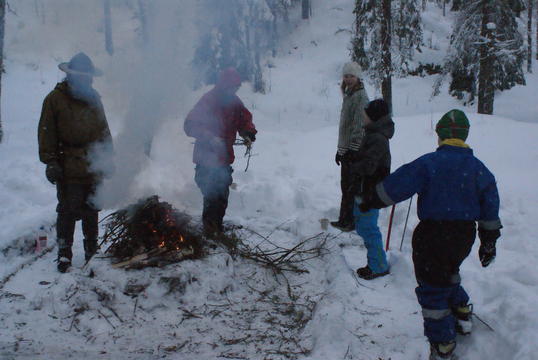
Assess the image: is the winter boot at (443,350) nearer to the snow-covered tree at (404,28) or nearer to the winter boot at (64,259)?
the winter boot at (64,259)

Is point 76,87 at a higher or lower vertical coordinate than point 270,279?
higher

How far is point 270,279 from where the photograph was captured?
454 centimetres

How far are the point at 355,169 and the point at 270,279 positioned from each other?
154cm

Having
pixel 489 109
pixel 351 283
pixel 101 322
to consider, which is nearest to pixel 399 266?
pixel 351 283

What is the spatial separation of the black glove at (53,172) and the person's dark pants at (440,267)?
3.62 m

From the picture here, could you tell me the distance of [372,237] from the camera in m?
4.32

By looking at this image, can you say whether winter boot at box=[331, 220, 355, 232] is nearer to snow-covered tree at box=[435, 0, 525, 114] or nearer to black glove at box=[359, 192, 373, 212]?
black glove at box=[359, 192, 373, 212]

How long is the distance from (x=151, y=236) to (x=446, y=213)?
3056 mm

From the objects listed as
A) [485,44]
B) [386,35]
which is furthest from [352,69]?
[485,44]

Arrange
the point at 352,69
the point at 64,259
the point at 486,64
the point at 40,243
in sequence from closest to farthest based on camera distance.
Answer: the point at 64,259 < the point at 40,243 < the point at 352,69 < the point at 486,64

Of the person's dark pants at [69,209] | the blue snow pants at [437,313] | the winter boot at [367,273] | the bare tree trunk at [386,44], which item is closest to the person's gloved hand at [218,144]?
the person's dark pants at [69,209]

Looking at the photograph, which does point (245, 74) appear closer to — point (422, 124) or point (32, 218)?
point (422, 124)

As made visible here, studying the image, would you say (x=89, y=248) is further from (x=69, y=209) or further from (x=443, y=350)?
(x=443, y=350)

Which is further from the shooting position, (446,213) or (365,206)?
(365,206)
